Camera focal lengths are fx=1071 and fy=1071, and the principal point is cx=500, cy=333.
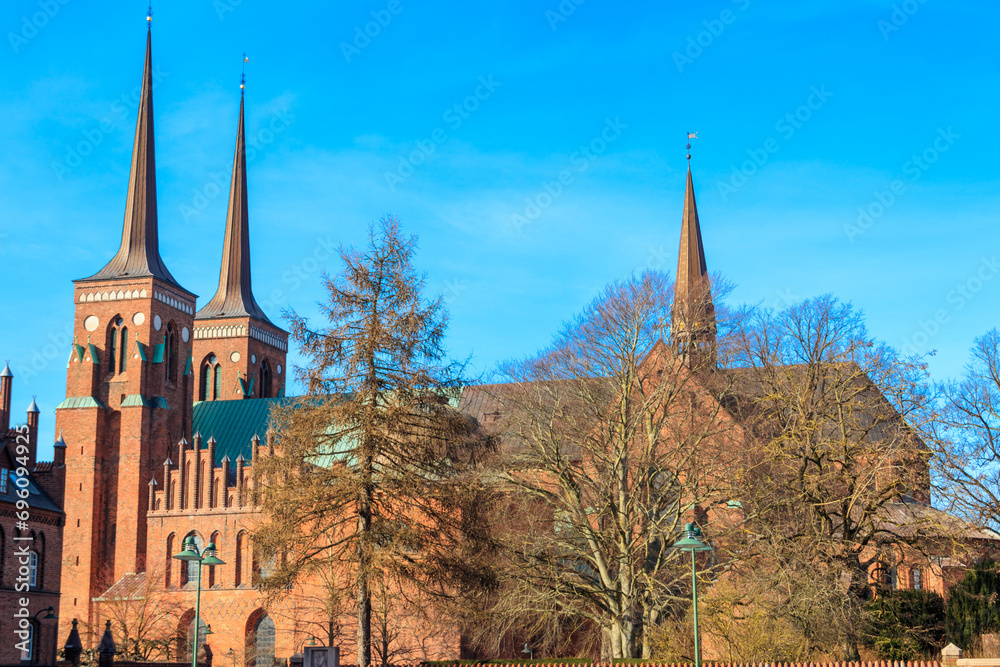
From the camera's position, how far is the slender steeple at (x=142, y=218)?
64875 mm

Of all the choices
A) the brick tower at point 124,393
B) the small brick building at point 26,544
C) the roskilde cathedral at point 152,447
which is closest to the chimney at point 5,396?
the small brick building at point 26,544

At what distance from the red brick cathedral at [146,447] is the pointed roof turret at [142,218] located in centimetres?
9

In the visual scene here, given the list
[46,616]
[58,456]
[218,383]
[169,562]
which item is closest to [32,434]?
[58,456]

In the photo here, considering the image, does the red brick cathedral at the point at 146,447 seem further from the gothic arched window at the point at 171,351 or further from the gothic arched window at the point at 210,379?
the gothic arched window at the point at 210,379

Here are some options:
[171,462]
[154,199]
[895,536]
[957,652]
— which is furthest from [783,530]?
[154,199]

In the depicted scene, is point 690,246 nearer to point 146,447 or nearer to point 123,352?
point 146,447

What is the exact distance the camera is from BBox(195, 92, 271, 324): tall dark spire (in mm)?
76562

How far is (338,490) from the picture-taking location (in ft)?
90.5

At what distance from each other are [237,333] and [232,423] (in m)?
11.8

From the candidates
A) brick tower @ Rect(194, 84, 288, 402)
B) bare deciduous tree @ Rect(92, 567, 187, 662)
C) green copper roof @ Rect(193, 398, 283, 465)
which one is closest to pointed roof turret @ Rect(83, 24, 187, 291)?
green copper roof @ Rect(193, 398, 283, 465)

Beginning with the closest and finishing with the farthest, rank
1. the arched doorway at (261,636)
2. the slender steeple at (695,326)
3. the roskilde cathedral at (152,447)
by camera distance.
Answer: the slender steeple at (695,326) → the arched doorway at (261,636) → the roskilde cathedral at (152,447)

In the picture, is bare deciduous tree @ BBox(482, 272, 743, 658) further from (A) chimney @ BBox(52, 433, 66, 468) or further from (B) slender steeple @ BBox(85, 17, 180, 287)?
(B) slender steeple @ BBox(85, 17, 180, 287)

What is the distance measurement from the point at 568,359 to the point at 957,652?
52.1 ft

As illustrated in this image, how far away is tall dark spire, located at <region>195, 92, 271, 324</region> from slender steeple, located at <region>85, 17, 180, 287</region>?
33.2 feet
